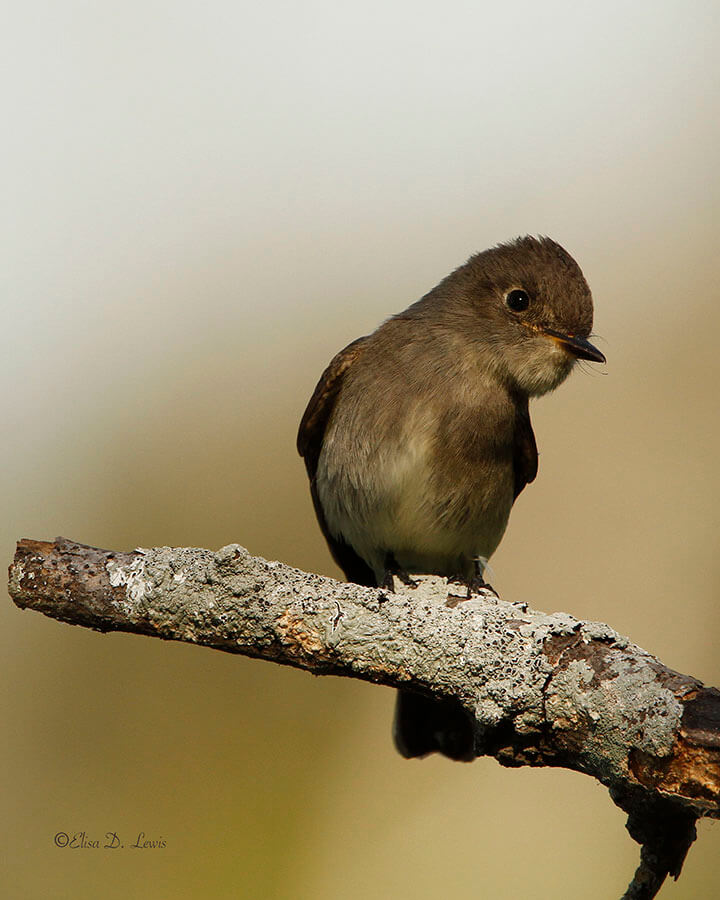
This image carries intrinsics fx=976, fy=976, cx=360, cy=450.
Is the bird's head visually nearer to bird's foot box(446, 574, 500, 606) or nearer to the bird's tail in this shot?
bird's foot box(446, 574, 500, 606)

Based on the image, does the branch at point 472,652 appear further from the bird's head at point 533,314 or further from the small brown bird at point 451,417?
the bird's head at point 533,314

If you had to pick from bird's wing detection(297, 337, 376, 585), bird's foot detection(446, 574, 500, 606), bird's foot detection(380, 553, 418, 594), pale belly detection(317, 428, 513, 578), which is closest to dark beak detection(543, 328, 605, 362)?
pale belly detection(317, 428, 513, 578)

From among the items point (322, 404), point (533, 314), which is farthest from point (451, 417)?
point (322, 404)

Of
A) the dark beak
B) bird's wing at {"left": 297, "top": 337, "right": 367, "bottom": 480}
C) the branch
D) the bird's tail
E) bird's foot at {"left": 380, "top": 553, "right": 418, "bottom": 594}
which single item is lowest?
the bird's tail

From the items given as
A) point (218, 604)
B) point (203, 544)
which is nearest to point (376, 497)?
point (203, 544)

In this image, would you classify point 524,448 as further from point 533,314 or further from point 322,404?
point 322,404

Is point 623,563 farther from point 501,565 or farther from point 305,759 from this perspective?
point 305,759

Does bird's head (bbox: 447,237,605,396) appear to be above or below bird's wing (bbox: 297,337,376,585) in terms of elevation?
above
